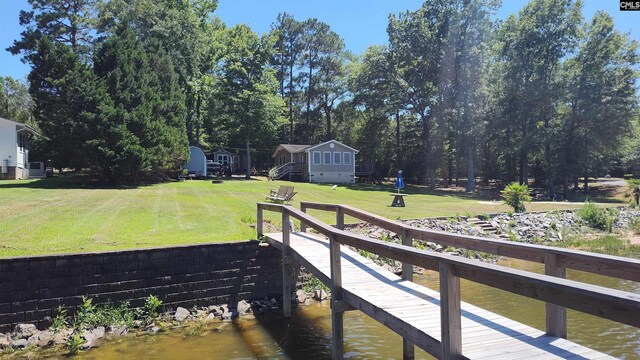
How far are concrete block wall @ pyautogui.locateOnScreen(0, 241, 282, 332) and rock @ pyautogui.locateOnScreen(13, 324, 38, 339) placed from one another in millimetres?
114

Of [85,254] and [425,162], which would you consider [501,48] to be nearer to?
[425,162]

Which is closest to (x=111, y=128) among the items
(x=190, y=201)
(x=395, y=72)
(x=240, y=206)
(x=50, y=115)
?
(x=50, y=115)

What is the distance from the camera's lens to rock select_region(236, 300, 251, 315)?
30.5 ft

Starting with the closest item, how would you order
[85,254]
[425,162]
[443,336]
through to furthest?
[443,336] → [85,254] → [425,162]

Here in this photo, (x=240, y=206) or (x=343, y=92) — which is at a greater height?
(x=343, y=92)

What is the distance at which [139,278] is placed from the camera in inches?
351

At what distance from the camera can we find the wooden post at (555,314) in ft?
14.3

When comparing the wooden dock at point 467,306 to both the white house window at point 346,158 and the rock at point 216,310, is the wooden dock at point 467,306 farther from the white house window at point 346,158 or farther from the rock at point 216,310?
the white house window at point 346,158

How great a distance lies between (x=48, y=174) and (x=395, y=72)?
3084cm

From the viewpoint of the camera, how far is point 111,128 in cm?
2331

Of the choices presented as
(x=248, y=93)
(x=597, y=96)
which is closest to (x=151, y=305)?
(x=248, y=93)

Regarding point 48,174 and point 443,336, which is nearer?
point 443,336

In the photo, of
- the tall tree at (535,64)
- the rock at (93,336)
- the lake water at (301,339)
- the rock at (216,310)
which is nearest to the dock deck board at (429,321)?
the lake water at (301,339)

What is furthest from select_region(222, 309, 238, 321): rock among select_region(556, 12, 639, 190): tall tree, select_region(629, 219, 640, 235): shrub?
select_region(556, 12, 639, 190): tall tree
